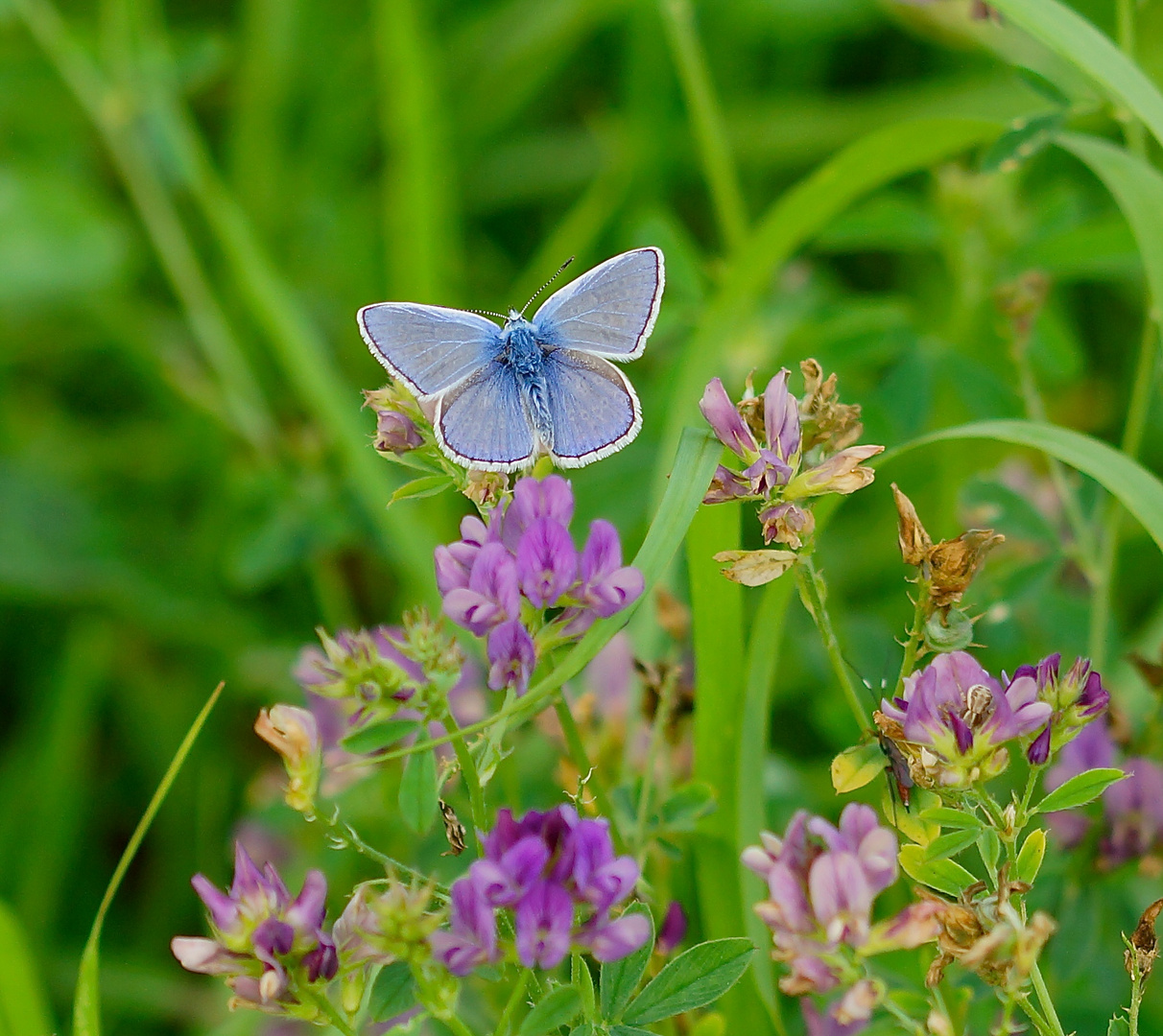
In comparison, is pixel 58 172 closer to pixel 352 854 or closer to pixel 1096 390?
pixel 352 854

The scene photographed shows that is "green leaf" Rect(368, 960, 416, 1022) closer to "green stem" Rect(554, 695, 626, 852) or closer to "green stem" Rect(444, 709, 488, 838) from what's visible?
"green stem" Rect(444, 709, 488, 838)

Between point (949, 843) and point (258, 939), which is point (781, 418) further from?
point (258, 939)

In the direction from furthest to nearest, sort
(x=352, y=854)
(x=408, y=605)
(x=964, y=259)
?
(x=408, y=605)
(x=964, y=259)
(x=352, y=854)

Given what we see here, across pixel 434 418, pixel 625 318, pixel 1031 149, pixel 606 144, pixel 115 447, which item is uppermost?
pixel 606 144

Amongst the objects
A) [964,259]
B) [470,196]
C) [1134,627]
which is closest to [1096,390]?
[1134,627]

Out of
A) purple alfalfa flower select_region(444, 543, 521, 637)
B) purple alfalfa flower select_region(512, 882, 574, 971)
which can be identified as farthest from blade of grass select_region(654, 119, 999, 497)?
purple alfalfa flower select_region(512, 882, 574, 971)

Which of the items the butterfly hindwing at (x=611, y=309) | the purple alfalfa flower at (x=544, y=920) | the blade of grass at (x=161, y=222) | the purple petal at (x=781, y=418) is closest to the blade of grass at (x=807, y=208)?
the butterfly hindwing at (x=611, y=309)

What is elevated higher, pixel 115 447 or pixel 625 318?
pixel 115 447
